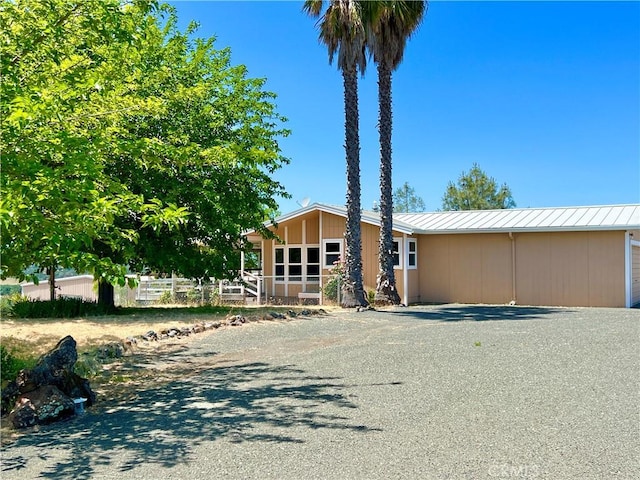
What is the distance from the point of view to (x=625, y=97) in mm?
19734

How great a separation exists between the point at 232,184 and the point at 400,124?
6830 millimetres

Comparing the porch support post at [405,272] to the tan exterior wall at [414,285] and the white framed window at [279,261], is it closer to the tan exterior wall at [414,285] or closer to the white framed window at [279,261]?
the tan exterior wall at [414,285]

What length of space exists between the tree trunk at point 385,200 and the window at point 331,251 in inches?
126

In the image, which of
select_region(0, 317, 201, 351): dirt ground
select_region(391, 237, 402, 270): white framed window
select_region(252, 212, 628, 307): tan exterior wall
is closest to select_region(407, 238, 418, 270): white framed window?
select_region(252, 212, 628, 307): tan exterior wall

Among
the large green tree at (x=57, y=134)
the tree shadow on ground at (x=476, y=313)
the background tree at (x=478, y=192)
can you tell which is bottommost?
the tree shadow on ground at (x=476, y=313)

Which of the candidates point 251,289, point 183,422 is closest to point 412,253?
point 251,289

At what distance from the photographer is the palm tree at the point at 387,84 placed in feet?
56.9

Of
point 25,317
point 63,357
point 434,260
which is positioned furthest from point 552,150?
point 63,357

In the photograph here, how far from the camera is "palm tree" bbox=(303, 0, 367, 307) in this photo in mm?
16453

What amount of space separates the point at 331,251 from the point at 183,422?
633 inches

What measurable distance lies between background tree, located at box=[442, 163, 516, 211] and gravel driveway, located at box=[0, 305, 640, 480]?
35428 mm

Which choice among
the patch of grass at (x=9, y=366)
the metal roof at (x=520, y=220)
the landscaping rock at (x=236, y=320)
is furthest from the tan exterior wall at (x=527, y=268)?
the patch of grass at (x=9, y=366)

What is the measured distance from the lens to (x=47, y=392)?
217 inches

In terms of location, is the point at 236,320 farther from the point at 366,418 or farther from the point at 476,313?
the point at 366,418
